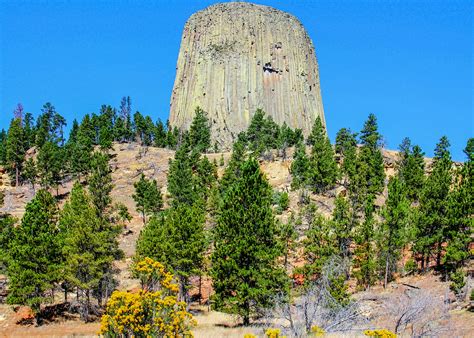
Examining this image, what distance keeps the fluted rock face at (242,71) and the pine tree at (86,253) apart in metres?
83.5

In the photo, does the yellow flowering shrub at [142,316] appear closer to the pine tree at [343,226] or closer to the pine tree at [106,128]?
the pine tree at [343,226]

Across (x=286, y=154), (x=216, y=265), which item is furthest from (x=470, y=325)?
(x=286, y=154)

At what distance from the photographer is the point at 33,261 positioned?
1575 inches

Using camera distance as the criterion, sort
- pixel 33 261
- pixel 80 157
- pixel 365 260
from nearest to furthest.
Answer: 1. pixel 33 261
2. pixel 365 260
3. pixel 80 157

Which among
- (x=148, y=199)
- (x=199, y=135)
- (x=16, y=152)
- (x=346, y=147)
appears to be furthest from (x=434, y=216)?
(x=16, y=152)

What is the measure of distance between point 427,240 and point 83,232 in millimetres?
28342

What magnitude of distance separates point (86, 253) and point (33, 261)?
3.94m

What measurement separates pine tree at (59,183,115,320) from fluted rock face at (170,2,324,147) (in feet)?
274

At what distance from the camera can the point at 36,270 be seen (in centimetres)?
4016

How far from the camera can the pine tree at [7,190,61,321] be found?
3897 centimetres

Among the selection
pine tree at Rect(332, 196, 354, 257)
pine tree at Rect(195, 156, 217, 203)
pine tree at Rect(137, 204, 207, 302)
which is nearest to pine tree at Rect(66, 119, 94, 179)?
pine tree at Rect(195, 156, 217, 203)

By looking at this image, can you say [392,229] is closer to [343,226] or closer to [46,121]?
[343,226]

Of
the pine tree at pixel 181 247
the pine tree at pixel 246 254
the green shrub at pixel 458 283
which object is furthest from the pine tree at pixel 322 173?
the pine tree at pixel 246 254

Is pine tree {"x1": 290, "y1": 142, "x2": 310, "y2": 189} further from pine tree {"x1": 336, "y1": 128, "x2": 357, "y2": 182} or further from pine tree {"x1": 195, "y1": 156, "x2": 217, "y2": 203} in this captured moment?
pine tree {"x1": 195, "y1": 156, "x2": 217, "y2": 203}
